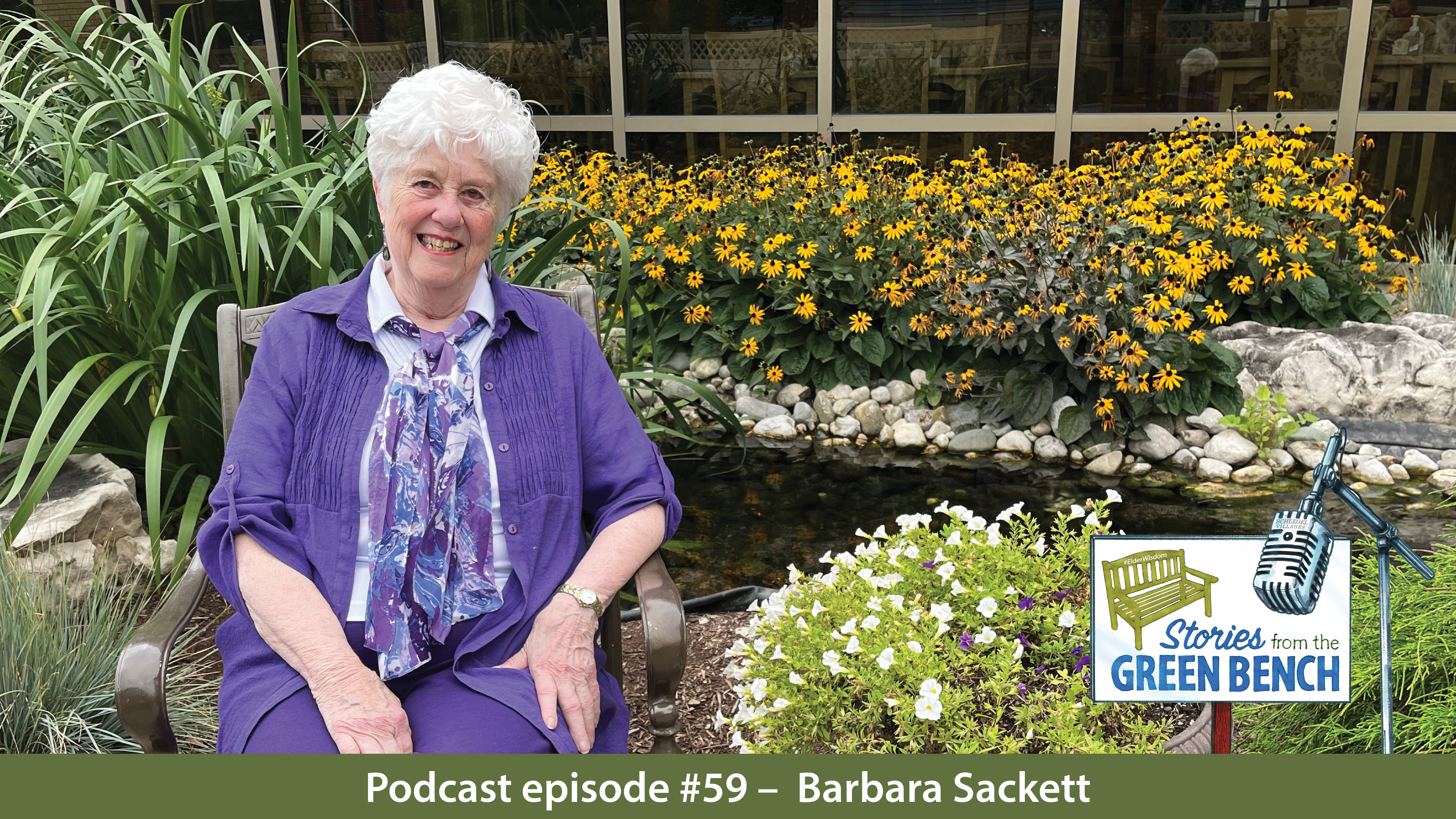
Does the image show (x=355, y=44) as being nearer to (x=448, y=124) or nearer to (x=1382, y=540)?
(x=448, y=124)

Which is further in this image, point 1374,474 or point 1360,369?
point 1360,369

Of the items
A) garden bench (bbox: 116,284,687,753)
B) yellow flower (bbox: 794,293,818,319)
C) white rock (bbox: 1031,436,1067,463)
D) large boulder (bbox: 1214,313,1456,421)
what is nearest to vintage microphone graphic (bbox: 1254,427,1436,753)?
garden bench (bbox: 116,284,687,753)

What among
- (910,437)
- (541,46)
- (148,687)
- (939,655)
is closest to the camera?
(148,687)

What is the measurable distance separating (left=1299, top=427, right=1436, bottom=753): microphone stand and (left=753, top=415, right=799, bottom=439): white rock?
3.21 m

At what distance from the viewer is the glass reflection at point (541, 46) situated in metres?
6.71

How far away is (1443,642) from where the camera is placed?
5.13 feet

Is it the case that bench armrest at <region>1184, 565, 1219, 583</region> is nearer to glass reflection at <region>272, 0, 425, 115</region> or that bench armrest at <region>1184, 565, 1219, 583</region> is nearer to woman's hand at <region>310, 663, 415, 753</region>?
woman's hand at <region>310, 663, 415, 753</region>

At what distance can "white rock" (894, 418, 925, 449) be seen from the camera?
4.23 meters

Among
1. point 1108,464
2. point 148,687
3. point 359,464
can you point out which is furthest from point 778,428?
point 148,687

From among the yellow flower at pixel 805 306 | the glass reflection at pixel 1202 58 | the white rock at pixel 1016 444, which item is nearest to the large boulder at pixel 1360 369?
the white rock at pixel 1016 444

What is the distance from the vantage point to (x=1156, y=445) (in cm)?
396

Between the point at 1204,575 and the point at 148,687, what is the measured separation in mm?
1326

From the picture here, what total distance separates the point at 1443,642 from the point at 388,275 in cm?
174

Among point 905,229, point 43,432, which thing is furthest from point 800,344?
point 43,432
